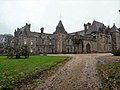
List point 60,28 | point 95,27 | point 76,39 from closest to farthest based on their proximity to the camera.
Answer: point 76,39 < point 95,27 < point 60,28

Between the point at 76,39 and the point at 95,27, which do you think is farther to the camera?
the point at 95,27

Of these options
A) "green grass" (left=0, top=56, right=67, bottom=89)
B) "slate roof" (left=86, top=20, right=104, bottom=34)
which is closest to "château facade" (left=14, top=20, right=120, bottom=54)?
"slate roof" (left=86, top=20, right=104, bottom=34)

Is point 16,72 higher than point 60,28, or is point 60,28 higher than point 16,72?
point 60,28

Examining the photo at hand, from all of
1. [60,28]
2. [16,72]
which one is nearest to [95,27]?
[60,28]

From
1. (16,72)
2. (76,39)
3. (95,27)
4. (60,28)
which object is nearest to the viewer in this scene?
(16,72)

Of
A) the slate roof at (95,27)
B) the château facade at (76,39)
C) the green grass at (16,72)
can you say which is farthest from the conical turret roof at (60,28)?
the green grass at (16,72)

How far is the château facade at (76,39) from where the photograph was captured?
56875 millimetres

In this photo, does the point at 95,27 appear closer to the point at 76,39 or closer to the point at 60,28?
the point at 76,39

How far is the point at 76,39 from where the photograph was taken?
53.9 m

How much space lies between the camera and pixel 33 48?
7069cm

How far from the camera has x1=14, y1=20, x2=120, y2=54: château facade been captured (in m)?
56.9

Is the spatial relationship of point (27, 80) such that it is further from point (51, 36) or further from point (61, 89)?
point (51, 36)

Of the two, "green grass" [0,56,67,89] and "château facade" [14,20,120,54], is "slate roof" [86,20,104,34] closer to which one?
"château facade" [14,20,120,54]

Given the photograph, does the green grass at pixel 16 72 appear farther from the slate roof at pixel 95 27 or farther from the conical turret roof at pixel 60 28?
the conical turret roof at pixel 60 28
